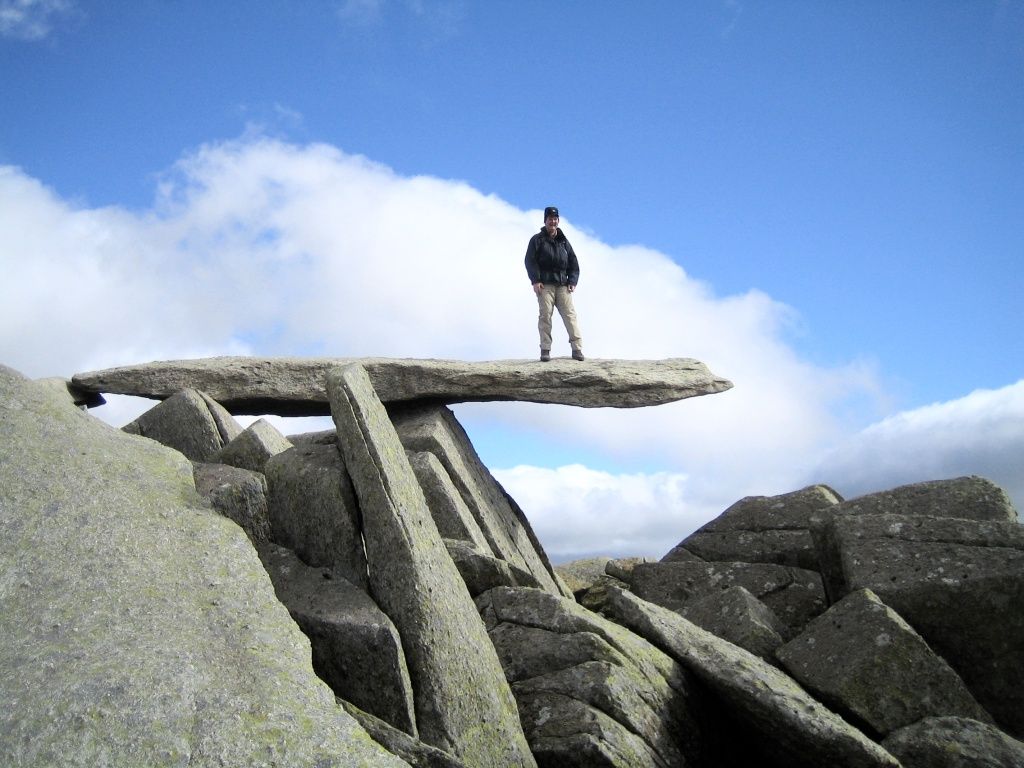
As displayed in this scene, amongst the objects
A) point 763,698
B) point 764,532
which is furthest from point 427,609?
point 764,532

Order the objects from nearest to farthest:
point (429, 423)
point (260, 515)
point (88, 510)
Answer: point (88, 510) → point (260, 515) → point (429, 423)

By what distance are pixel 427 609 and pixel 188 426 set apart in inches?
343

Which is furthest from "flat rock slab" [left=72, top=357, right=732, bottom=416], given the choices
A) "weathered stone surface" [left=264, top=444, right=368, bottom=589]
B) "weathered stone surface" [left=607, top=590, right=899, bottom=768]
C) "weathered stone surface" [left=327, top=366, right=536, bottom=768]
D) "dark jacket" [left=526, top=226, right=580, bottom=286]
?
"weathered stone surface" [left=607, top=590, right=899, bottom=768]

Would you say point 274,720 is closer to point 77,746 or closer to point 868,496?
point 77,746

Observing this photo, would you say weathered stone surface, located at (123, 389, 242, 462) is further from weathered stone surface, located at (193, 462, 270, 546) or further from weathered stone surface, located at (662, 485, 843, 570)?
weathered stone surface, located at (662, 485, 843, 570)

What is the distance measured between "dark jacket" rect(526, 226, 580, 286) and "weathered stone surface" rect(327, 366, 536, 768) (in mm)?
8999

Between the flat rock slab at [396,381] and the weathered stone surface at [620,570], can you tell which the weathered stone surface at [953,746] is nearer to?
the weathered stone surface at [620,570]

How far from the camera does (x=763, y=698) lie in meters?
10.4

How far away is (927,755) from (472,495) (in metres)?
8.80

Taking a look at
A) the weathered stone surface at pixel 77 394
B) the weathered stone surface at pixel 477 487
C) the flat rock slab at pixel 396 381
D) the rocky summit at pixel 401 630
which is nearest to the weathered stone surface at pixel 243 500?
the rocky summit at pixel 401 630

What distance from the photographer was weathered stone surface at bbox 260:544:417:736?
31.1ft

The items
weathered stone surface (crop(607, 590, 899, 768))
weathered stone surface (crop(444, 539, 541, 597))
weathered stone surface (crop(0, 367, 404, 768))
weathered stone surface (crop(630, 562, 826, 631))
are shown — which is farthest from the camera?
weathered stone surface (crop(630, 562, 826, 631))

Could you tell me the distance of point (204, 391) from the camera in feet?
61.9

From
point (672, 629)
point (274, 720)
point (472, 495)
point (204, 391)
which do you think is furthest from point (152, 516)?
point (204, 391)
